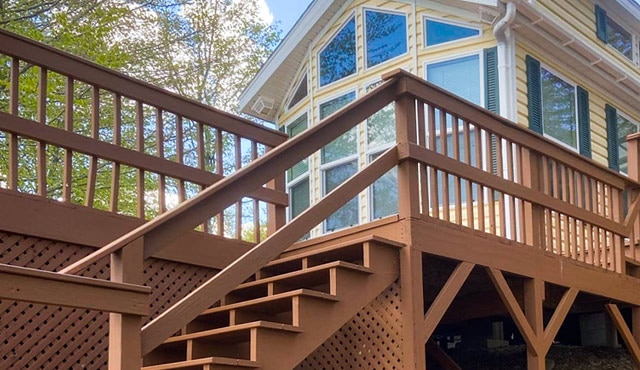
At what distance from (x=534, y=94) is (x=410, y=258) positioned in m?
4.56

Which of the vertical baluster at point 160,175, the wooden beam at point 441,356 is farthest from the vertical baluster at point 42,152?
the wooden beam at point 441,356

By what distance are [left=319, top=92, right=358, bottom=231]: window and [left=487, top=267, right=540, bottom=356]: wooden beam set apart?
4.01 meters

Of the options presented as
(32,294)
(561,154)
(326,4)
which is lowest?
(32,294)

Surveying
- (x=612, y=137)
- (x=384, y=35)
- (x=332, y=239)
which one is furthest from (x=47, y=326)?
(x=612, y=137)

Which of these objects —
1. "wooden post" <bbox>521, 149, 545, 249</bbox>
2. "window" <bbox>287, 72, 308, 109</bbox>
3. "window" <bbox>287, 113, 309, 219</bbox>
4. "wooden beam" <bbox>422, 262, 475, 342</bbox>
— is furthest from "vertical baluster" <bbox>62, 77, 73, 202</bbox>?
"window" <bbox>287, 72, 308, 109</bbox>

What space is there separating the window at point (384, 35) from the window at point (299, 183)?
Answer: 4.78ft

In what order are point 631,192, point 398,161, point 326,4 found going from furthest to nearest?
point 326,4 → point 631,192 → point 398,161

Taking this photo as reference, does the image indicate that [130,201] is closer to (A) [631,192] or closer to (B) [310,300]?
(A) [631,192]

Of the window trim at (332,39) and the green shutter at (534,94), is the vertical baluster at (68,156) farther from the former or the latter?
the window trim at (332,39)

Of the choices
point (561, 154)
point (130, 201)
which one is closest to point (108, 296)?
point (561, 154)

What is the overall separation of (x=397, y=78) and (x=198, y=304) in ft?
6.38

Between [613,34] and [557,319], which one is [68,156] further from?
[613,34]

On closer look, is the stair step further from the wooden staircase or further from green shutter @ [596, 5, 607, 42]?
green shutter @ [596, 5, 607, 42]

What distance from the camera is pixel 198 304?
11.0ft
